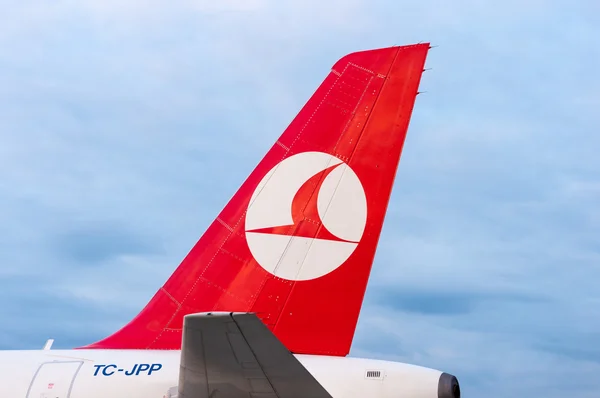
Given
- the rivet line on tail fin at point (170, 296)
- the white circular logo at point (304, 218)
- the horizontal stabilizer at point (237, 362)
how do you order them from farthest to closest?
1. the rivet line on tail fin at point (170, 296)
2. the white circular logo at point (304, 218)
3. the horizontal stabilizer at point (237, 362)

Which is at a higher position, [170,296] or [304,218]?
[304,218]

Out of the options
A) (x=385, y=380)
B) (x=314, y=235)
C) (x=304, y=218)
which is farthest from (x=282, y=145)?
(x=385, y=380)

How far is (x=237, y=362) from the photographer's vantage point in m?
9.70

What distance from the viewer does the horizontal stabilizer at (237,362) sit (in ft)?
29.8

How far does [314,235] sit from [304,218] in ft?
1.33

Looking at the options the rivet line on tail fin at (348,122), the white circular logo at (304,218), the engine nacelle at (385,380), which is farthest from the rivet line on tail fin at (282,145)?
the engine nacelle at (385,380)

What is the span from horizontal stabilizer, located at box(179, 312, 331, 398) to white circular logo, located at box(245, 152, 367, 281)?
4364mm

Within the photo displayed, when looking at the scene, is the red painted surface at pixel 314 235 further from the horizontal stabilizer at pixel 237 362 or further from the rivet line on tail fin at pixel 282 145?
the horizontal stabilizer at pixel 237 362

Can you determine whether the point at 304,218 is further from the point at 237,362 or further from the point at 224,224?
the point at 237,362

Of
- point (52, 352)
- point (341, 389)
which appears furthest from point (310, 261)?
point (52, 352)

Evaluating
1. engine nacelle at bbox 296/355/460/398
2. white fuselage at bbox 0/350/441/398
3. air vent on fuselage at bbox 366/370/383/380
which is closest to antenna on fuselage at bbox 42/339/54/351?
white fuselage at bbox 0/350/441/398

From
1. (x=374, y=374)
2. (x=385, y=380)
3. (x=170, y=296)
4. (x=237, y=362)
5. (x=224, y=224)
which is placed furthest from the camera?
(x=224, y=224)

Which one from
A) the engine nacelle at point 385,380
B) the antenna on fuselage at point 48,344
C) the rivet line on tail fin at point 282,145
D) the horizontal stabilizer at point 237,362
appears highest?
the rivet line on tail fin at point 282,145

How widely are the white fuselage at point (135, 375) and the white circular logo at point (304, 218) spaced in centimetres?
188
